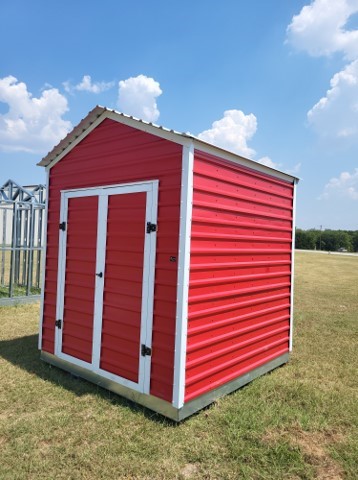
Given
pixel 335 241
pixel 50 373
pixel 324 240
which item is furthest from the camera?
pixel 335 241

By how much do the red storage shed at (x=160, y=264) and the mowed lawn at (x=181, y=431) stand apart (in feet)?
0.86

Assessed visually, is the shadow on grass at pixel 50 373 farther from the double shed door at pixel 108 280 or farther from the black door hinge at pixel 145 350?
the black door hinge at pixel 145 350

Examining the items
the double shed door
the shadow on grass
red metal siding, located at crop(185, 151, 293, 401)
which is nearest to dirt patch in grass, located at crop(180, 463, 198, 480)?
the shadow on grass

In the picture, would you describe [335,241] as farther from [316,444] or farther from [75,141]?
[316,444]

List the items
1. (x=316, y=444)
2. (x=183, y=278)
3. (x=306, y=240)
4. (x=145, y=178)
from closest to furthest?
(x=316, y=444) → (x=183, y=278) → (x=145, y=178) → (x=306, y=240)

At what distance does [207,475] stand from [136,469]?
60 centimetres

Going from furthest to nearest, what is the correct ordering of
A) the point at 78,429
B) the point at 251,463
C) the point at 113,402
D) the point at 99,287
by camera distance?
1. the point at 99,287
2. the point at 113,402
3. the point at 78,429
4. the point at 251,463

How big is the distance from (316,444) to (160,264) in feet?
7.78

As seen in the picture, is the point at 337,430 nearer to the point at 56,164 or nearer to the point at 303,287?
the point at 56,164

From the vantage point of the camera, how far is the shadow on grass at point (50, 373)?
402 centimetres

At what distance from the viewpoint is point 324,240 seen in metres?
65.8

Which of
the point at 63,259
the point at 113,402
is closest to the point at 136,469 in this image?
the point at 113,402

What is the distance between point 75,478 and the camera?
2879 mm

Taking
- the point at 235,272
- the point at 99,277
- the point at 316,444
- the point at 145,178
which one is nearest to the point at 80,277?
the point at 99,277
